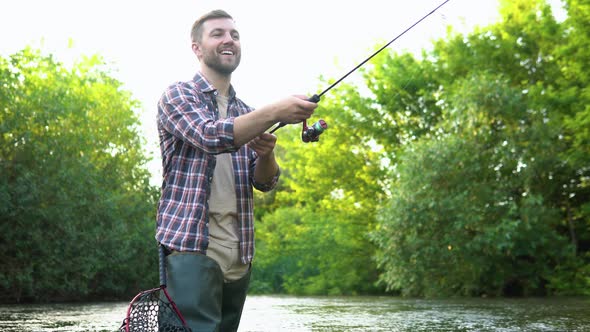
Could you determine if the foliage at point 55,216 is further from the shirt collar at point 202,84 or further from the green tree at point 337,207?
the shirt collar at point 202,84

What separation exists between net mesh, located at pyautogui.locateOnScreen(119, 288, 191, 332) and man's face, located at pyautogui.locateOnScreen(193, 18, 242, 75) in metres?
0.90

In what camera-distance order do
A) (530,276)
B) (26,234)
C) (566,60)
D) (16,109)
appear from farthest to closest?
(566,60)
(530,276)
(16,109)
(26,234)

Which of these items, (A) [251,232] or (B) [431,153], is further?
(B) [431,153]

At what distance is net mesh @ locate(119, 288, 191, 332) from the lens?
2779 millimetres

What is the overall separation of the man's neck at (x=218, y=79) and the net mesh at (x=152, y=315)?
2.71 feet

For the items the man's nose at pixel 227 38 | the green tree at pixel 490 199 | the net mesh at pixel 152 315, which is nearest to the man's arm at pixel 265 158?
the man's nose at pixel 227 38

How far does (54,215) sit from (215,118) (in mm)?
16289

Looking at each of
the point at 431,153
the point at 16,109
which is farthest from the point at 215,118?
the point at 431,153

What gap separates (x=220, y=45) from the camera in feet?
10.2

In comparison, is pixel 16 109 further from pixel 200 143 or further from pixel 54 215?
pixel 200 143

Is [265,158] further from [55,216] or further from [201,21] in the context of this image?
[55,216]

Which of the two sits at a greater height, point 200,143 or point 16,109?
point 16,109

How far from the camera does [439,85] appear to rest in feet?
107

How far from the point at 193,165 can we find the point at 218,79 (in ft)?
1.39
